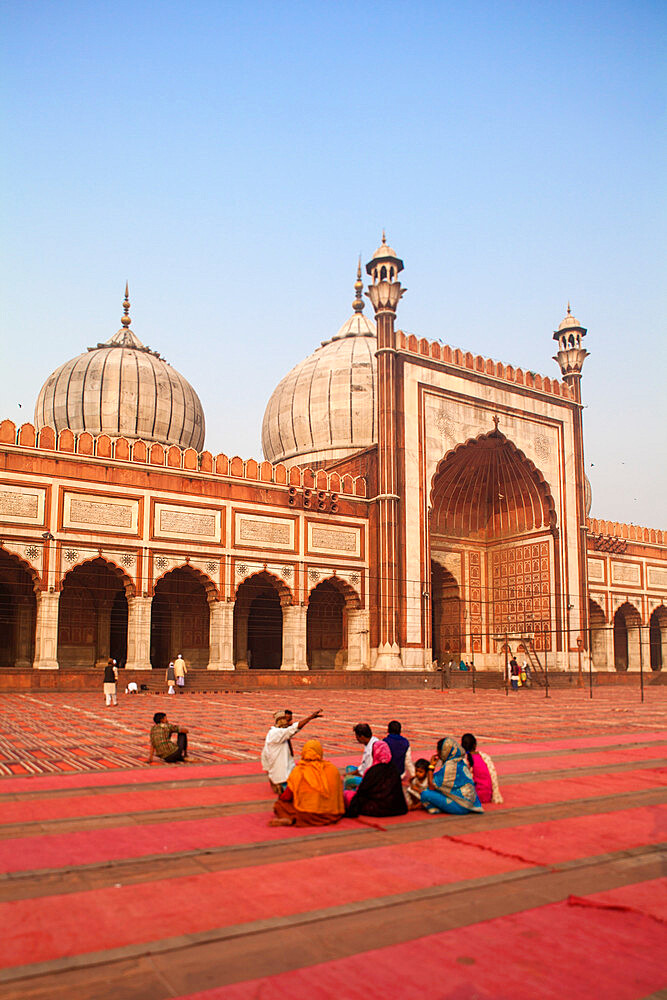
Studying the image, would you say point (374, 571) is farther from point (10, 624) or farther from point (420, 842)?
point (420, 842)

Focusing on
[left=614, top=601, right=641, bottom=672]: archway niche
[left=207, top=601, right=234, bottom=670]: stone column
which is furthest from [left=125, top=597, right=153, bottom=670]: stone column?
[left=614, top=601, right=641, bottom=672]: archway niche

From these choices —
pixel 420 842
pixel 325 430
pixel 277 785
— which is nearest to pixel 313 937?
pixel 420 842

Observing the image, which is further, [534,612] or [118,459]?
[534,612]

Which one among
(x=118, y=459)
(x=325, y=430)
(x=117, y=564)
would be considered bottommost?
(x=117, y=564)

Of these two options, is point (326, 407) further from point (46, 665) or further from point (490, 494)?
point (46, 665)

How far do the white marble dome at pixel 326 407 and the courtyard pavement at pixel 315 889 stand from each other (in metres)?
21.3

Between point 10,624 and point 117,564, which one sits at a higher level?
point 117,564

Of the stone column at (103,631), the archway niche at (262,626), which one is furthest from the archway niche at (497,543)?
the stone column at (103,631)

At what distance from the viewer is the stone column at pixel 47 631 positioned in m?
17.0

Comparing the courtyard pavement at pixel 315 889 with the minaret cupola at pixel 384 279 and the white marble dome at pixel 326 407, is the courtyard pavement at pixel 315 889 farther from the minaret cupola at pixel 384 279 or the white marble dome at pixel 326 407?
the white marble dome at pixel 326 407

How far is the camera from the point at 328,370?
29.2 metres

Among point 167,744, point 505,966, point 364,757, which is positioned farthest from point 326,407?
point 505,966

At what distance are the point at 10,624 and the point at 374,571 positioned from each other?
924cm

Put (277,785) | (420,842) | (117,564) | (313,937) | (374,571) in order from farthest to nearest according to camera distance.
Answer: (374,571), (117,564), (277,785), (420,842), (313,937)
